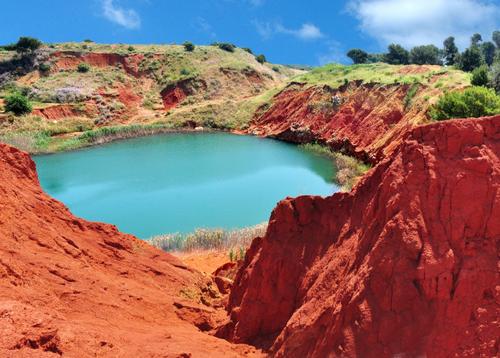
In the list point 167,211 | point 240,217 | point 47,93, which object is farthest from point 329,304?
point 47,93

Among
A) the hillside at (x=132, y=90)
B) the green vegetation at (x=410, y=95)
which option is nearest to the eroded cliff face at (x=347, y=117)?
the green vegetation at (x=410, y=95)

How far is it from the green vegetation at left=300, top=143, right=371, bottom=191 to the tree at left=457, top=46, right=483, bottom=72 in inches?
802

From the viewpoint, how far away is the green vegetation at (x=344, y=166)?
28578 mm

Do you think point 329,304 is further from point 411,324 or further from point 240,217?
point 240,217

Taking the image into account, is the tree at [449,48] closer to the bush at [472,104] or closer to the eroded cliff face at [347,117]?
the eroded cliff face at [347,117]

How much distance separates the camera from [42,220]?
11.2 meters

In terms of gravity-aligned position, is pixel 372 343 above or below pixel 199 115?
below

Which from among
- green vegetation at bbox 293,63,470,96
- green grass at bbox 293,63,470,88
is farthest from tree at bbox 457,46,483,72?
green vegetation at bbox 293,63,470,96

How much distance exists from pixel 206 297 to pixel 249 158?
2553cm

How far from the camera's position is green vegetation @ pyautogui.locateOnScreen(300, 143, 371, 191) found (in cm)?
2858

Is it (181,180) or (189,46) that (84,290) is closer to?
(181,180)

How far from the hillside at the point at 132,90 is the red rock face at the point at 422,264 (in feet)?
131

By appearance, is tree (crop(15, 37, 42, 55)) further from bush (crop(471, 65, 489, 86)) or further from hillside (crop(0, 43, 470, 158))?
bush (crop(471, 65, 489, 86))

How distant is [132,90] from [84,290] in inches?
2186
